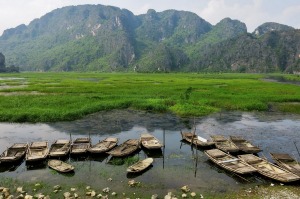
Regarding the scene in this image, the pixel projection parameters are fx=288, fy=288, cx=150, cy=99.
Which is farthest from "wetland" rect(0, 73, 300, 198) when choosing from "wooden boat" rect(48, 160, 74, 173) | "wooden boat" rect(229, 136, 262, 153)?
"wooden boat" rect(229, 136, 262, 153)

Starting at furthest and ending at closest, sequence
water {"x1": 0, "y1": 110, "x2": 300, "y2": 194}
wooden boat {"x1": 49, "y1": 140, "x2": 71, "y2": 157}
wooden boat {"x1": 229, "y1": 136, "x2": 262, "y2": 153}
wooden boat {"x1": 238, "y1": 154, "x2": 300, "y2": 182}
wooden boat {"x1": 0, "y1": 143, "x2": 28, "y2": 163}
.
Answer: wooden boat {"x1": 229, "y1": 136, "x2": 262, "y2": 153} → wooden boat {"x1": 49, "y1": 140, "x2": 71, "y2": 157} → wooden boat {"x1": 0, "y1": 143, "x2": 28, "y2": 163} → water {"x1": 0, "y1": 110, "x2": 300, "y2": 194} → wooden boat {"x1": 238, "y1": 154, "x2": 300, "y2": 182}

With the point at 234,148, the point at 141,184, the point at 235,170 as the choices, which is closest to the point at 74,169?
the point at 141,184

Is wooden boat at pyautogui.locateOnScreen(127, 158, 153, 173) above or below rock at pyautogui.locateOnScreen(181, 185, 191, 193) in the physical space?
above

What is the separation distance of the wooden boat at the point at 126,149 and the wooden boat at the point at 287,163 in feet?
36.1

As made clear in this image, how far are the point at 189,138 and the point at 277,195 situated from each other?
1188 centimetres

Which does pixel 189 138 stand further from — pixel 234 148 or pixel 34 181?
pixel 34 181

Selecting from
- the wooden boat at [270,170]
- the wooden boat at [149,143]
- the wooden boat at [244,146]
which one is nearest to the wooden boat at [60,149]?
the wooden boat at [149,143]

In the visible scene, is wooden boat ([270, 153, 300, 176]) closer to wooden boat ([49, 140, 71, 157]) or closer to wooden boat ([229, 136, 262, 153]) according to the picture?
wooden boat ([229, 136, 262, 153])

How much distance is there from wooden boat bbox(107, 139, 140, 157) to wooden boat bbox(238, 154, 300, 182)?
8.63 meters

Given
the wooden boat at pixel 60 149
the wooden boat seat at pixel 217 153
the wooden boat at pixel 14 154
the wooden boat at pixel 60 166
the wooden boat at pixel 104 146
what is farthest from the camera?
the wooden boat at pixel 104 146

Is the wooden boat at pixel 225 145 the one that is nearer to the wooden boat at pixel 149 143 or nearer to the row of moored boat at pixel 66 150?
the wooden boat at pixel 149 143

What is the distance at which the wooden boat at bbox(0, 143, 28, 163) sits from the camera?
68.5 ft

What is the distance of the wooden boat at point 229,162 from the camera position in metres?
19.2

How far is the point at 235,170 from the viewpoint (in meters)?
19.1
